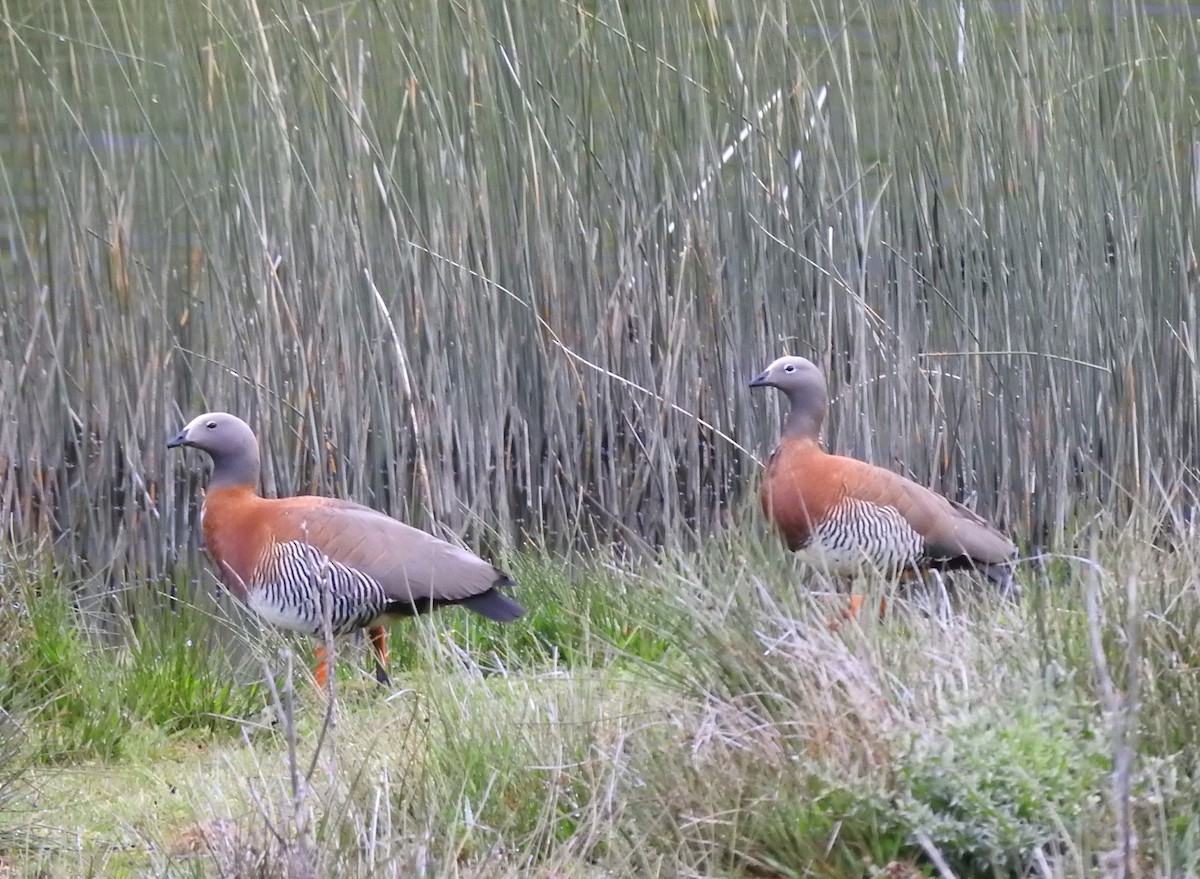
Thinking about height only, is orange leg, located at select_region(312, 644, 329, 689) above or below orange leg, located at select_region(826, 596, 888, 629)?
below

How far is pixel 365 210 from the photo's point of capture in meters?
4.70

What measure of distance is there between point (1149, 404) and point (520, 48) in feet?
7.04

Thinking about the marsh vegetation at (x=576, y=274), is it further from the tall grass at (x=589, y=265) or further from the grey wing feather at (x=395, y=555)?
the grey wing feather at (x=395, y=555)

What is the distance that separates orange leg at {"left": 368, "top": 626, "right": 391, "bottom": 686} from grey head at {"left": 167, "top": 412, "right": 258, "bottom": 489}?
546mm

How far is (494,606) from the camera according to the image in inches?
160

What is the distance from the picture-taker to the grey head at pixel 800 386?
175 inches

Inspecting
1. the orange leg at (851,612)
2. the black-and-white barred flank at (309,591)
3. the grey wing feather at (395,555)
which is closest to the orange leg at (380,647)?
the black-and-white barred flank at (309,591)

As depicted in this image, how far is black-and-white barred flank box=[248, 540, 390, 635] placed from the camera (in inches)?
161

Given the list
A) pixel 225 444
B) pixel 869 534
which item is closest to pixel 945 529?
pixel 869 534

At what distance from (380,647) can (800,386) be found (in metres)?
1.36

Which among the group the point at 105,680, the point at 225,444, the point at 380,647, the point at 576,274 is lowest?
the point at 380,647

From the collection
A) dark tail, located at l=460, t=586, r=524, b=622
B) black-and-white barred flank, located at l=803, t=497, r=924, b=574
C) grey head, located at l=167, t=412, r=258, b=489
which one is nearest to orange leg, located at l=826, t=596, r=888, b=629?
black-and-white barred flank, located at l=803, t=497, r=924, b=574

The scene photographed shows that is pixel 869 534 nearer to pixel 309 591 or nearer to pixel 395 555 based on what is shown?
pixel 395 555

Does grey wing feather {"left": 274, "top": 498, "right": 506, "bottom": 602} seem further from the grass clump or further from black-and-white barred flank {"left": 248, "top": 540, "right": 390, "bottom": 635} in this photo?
the grass clump
